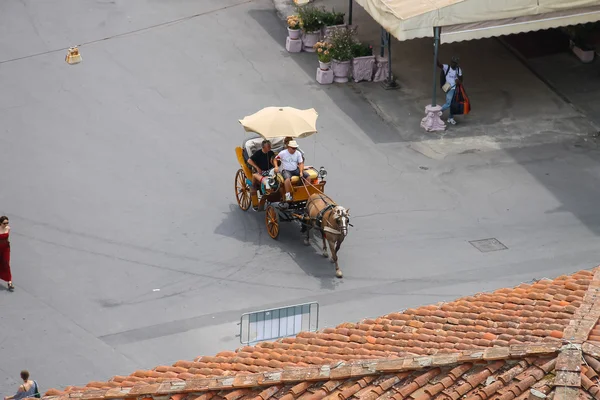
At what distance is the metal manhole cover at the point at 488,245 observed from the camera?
63.4ft

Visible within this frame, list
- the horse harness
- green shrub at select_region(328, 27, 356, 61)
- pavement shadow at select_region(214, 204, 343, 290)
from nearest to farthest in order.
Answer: the horse harness
pavement shadow at select_region(214, 204, 343, 290)
green shrub at select_region(328, 27, 356, 61)

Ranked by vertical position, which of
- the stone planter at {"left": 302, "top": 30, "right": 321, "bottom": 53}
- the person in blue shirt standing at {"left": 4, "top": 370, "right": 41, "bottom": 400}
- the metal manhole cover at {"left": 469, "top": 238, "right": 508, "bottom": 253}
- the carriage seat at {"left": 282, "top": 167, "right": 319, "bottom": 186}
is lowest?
the metal manhole cover at {"left": 469, "top": 238, "right": 508, "bottom": 253}

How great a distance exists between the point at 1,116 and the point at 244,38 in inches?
263

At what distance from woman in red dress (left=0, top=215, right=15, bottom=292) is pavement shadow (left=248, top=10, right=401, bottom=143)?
27.1 feet

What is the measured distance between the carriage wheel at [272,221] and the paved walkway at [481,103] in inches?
176

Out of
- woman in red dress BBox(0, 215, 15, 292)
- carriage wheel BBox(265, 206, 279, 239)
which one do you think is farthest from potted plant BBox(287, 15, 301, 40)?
woman in red dress BBox(0, 215, 15, 292)

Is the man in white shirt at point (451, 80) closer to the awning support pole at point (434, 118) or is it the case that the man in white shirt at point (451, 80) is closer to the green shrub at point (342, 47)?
the awning support pole at point (434, 118)

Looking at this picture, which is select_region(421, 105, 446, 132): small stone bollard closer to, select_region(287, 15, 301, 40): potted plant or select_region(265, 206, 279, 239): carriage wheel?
select_region(287, 15, 301, 40): potted plant

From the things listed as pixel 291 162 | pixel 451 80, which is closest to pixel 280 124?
pixel 291 162

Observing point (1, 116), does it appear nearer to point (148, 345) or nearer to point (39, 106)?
point (39, 106)

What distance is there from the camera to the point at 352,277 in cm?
1861

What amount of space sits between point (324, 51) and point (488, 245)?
7.76 meters

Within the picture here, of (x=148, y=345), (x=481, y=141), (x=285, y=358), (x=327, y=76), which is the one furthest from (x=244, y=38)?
(x=285, y=358)

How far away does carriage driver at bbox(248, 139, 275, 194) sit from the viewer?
19.5m
